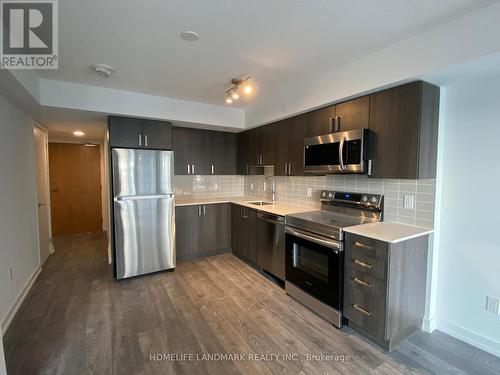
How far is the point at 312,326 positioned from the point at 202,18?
107 inches

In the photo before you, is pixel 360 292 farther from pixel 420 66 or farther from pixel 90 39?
pixel 90 39

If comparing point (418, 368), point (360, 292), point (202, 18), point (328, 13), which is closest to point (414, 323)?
point (418, 368)

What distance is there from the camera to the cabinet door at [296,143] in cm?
311

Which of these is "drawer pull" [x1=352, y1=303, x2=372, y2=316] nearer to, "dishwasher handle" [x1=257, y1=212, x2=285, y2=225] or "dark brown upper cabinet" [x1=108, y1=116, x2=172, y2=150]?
"dishwasher handle" [x1=257, y1=212, x2=285, y2=225]

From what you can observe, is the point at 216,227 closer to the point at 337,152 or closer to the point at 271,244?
the point at 271,244

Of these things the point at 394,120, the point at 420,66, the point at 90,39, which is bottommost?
the point at 394,120

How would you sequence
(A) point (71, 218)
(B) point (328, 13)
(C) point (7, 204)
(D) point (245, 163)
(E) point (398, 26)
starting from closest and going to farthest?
(B) point (328, 13) < (E) point (398, 26) < (C) point (7, 204) < (D) point (245, 163) < (A) point (71, 218)

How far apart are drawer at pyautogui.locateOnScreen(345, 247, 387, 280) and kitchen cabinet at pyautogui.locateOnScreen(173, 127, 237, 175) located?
2.84 m

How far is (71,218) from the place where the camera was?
5.71 m

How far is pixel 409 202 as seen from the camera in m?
2.35

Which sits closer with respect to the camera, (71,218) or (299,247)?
(299,247)

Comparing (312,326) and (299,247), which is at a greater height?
(299,247)

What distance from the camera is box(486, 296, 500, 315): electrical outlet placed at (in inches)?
78.0

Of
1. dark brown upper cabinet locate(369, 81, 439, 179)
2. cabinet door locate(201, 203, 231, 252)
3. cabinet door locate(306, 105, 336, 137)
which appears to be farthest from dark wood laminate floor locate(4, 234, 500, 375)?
cabinet door locate(306, 105, 336, 137)
